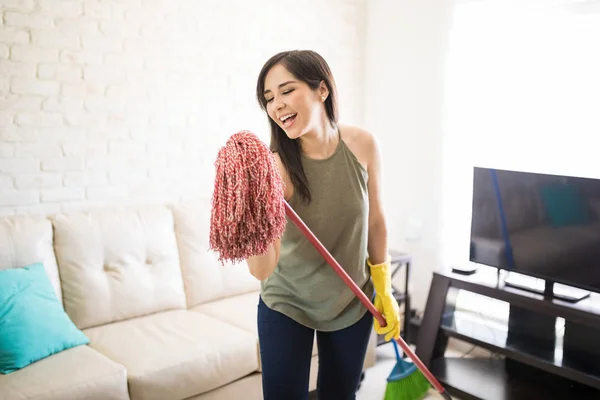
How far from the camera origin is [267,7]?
3.31 m

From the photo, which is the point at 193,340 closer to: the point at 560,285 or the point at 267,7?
the point at 560,285

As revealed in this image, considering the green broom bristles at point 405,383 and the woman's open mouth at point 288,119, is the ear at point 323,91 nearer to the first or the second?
the woman's open mouth at point 288,119

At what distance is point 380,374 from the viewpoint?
2914 mm

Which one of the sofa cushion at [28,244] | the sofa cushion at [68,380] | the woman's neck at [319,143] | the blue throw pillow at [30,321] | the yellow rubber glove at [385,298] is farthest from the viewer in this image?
the sofa cushion at [28,244]

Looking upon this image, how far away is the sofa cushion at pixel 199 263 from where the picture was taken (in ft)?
9.14

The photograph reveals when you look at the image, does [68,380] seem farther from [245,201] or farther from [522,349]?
[522,349]

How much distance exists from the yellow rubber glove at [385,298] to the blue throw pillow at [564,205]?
116 centimetres

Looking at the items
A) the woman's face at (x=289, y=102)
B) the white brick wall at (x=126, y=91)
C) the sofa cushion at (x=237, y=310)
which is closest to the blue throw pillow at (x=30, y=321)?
the white brick wall at (x=126, y=91)

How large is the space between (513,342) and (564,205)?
0.66 metres

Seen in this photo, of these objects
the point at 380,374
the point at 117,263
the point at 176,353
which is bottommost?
the point at 380,374

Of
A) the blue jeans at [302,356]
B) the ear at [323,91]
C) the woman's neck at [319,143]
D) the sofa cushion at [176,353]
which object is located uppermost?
the ear at [323,91]


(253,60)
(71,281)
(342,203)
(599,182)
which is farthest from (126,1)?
(599,182)

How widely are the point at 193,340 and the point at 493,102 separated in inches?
77.0

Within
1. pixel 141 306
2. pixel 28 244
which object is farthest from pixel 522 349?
pixel 28 244
